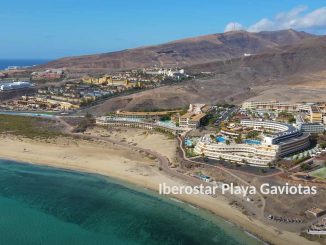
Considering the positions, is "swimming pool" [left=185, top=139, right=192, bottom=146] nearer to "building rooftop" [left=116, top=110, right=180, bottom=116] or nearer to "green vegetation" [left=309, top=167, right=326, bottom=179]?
"green vegetation" [left=309, top=167, right=326, bottom=179]

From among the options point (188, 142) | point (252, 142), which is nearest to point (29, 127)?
point (188, 142)

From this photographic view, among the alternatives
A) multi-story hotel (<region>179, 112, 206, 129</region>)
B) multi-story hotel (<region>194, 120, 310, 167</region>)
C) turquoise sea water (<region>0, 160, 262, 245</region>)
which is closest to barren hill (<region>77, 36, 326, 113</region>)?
multi-story hotel (<region>179, 112, 206, 129</region>)

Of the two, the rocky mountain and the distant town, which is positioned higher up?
the rocky mountain

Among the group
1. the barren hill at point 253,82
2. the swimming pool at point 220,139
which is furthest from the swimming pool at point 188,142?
the barren hill at point 253,82

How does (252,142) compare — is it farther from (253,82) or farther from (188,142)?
(253,82)

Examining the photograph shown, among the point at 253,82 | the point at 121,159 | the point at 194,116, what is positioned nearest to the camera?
the point at 121,159
